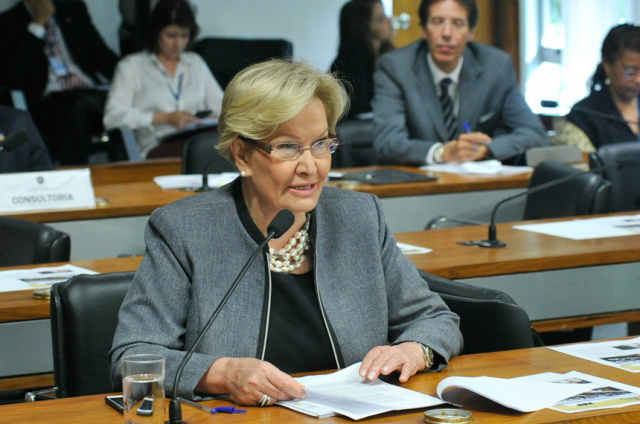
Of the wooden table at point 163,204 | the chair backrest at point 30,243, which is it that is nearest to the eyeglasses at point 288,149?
the chair backrest at point 30,243

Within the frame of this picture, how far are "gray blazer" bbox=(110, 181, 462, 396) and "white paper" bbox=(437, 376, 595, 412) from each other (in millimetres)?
225

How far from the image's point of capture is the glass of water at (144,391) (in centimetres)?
155

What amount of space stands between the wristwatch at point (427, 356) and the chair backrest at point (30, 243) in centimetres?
143

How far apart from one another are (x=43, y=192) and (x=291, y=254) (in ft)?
7.23

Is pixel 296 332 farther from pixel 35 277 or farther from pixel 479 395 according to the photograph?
pixel 35 277

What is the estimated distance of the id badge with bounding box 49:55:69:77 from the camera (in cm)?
712

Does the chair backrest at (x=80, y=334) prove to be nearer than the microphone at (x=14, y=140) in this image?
Yes

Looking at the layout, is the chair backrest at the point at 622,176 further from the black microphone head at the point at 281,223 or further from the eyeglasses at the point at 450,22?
the black microphone head at the point at 281,223

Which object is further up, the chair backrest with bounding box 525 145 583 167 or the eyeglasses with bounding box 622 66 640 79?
the eyeglasses with bounding box 622 66 640 79

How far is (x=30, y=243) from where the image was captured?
308 cm

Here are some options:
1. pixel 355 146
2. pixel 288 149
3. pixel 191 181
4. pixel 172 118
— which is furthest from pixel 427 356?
pixel 172 118

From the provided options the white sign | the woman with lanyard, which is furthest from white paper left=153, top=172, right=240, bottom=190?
the woman with lanyard

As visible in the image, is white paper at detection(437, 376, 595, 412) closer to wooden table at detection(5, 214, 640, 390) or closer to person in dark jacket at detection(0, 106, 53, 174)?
wooden table at detection(5, 214, 640, 390)

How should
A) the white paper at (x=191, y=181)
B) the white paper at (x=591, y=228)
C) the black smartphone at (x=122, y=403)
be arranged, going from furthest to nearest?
the white paper at (x=191, y=181)
the white paper at (x=591, y=228)
the black smartphone at (x=122, y=403)
